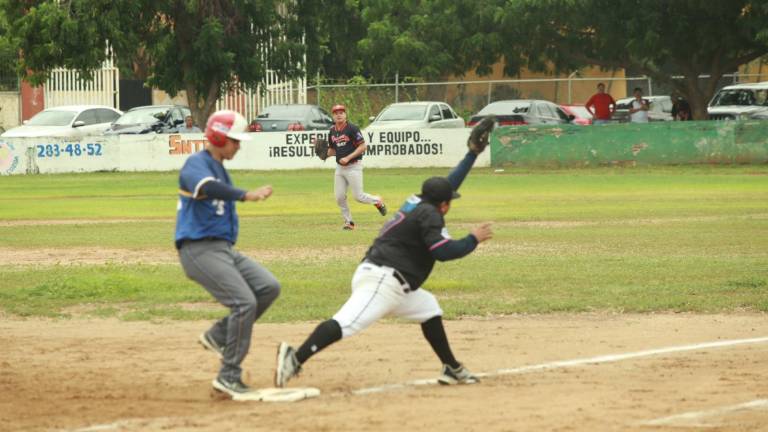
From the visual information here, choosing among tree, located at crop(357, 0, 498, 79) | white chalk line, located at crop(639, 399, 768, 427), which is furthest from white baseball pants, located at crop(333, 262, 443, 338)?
tree, located at crop(357, 0, 498, 79)

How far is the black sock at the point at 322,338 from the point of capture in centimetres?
911

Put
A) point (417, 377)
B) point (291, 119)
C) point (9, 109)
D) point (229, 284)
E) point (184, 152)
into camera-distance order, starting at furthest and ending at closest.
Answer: point (9, 109)
point (291, 119)
point (184, 152)
point (417, 377)
point (229, 284)

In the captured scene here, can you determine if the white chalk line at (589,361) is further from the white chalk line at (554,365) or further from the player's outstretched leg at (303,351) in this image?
the player's outstretched leg at (303,351)

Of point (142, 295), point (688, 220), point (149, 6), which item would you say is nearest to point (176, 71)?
point (149, 6)

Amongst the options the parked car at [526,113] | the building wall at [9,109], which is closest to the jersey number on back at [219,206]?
the parked car at [526,113]

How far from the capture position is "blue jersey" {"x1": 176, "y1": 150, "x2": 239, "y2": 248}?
879cm

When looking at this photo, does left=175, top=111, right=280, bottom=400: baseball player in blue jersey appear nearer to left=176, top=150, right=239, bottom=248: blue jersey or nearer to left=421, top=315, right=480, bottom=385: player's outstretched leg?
left=176, top=150, right=239, bottom=248: blue jersey

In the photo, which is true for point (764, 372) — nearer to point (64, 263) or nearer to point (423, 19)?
point (64, 263)

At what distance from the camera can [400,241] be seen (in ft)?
30.2

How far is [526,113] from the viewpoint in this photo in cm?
4228

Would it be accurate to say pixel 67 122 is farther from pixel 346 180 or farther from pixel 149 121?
pixel 346 180

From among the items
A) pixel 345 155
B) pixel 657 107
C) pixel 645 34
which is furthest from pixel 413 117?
pixel 345 155

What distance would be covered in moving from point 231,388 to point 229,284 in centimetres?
70

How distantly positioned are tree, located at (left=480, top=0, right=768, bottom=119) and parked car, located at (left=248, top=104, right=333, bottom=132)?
7.05 metres
